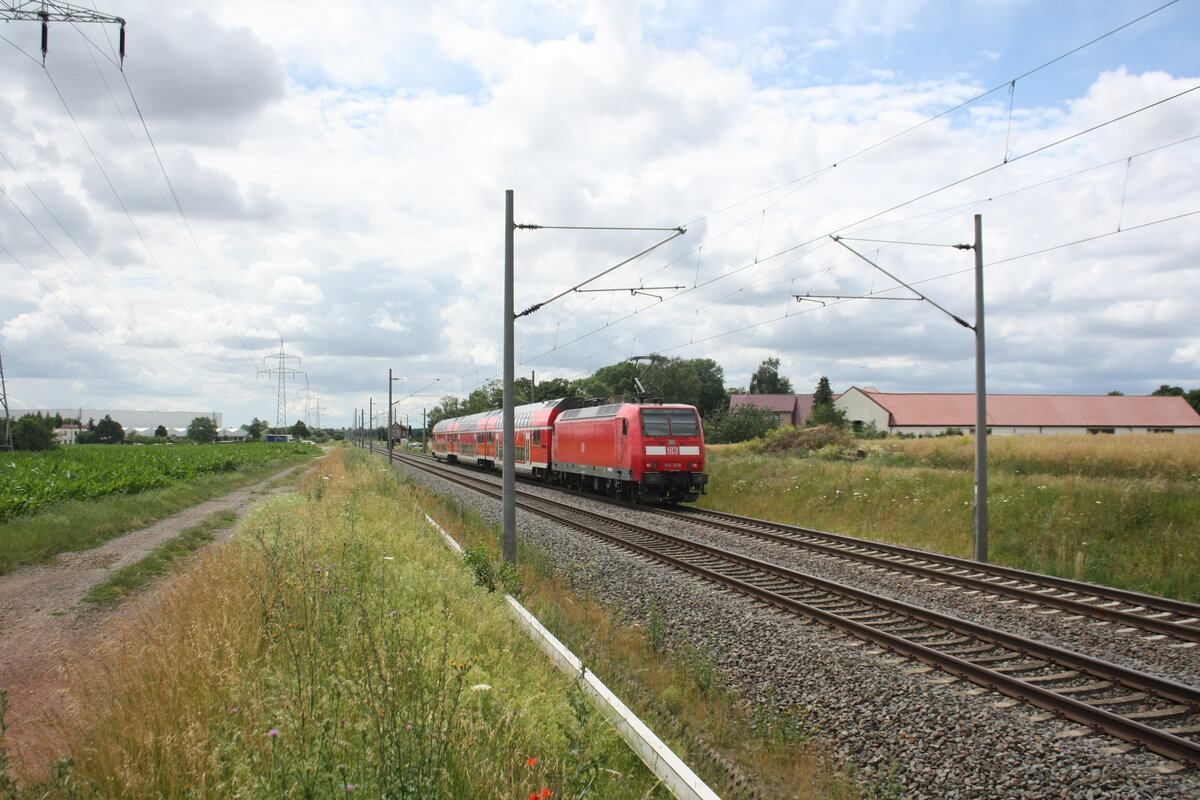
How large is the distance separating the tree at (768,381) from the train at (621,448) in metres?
81.4

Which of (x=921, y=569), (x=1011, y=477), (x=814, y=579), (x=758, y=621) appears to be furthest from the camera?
(x=1011, y=477)

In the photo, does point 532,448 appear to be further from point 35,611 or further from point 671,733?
point 671,733

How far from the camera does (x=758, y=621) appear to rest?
8977 mm

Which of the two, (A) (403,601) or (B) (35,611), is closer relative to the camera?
(A) (403,601)

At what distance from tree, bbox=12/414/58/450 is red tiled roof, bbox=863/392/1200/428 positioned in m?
62.0

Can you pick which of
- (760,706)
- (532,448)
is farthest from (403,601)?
(532,448)

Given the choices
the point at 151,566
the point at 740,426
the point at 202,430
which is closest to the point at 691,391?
the point at 740,426

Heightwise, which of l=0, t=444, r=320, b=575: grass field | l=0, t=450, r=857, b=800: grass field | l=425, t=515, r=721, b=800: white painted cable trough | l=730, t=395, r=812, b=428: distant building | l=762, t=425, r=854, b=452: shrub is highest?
l=730, t=395, r=812, b=428: distant building

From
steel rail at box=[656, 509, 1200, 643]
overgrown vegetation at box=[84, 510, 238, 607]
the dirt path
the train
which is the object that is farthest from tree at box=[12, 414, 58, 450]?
steel rail at box=[656, 509, 1200, 643]

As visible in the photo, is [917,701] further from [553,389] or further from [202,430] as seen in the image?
[202,430]

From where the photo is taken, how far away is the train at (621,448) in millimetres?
21516

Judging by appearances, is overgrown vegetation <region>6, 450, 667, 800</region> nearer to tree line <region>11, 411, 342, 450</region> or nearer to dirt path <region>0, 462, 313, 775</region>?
dirt path <region>0, 462, 313, 775</region>

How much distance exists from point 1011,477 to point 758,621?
12249 mm

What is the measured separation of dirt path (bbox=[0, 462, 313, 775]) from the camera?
20.4 ft
